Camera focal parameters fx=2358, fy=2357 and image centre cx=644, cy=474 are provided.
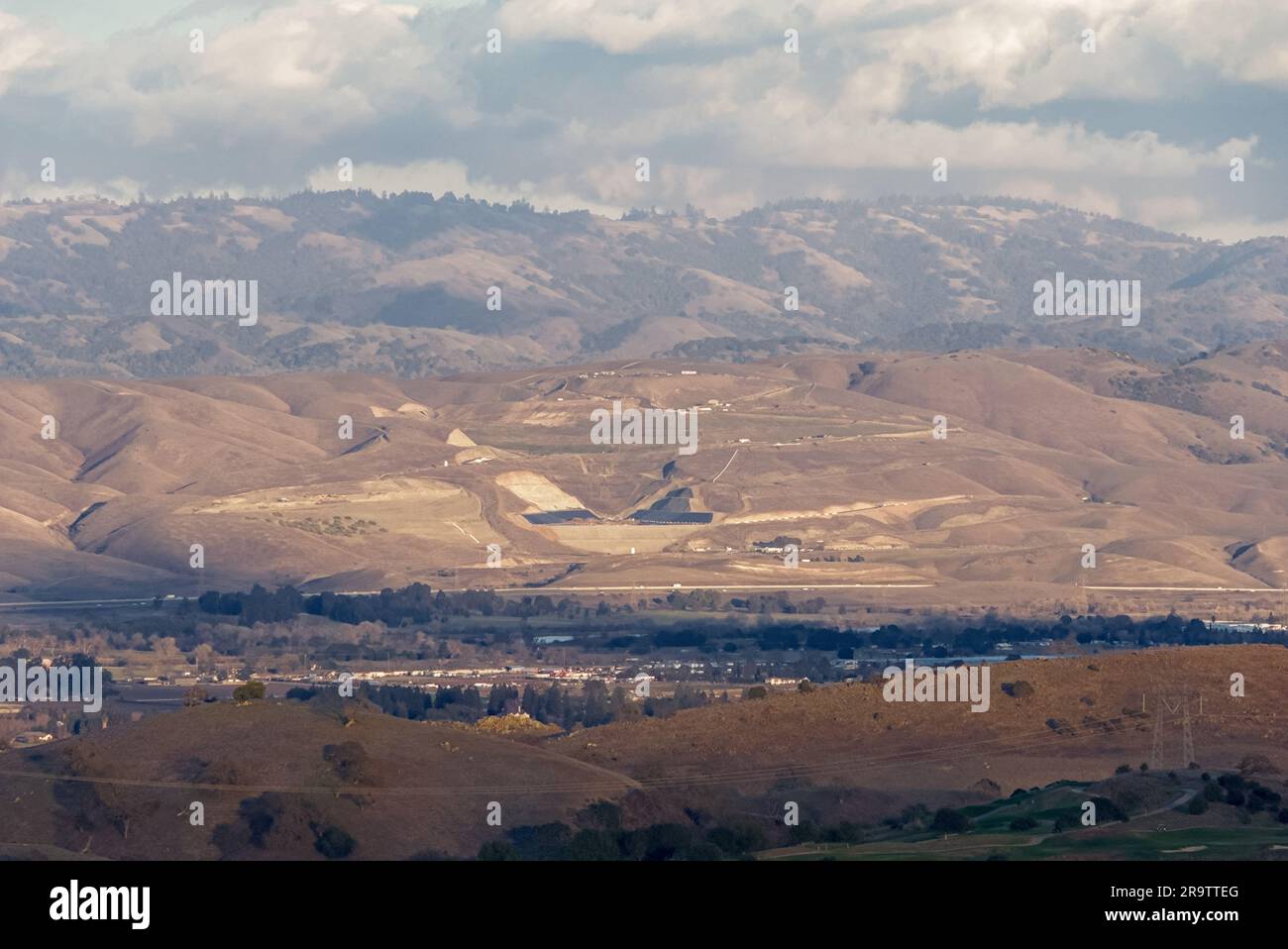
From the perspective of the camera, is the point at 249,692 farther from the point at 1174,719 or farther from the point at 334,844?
the point at 1174,719

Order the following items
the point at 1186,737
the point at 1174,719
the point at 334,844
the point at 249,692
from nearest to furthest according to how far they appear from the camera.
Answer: the point at 334,844 < the point at 1186,737 < the point at 249,692 < the point at 1174,719

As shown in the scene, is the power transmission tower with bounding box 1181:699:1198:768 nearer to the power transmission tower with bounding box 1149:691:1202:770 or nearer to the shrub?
the power transmission tower with bounding box 1149:691:1202:770

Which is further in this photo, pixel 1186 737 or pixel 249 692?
pixel 249 692

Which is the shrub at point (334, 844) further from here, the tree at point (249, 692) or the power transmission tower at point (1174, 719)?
the power transmission tower at point (1174, 719)

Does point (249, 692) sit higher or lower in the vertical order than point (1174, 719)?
higher

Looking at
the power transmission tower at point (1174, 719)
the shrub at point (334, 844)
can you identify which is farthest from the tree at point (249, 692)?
the power transmission tower at point (1174, 719)

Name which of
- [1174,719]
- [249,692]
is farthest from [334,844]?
[1174,719]

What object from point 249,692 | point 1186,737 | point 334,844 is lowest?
point 334,844

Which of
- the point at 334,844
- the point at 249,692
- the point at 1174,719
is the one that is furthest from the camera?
the point at 1174,719
